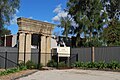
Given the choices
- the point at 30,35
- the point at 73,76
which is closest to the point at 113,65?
the point at 73,76

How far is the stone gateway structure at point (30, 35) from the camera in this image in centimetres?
3503

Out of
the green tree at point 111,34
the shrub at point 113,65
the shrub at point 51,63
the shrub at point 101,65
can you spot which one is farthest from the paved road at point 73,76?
the green tree at point 111,34

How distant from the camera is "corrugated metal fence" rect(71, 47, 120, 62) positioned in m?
33.6

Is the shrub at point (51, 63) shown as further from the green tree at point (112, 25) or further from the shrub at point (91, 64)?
the green tree at point (112, 25)

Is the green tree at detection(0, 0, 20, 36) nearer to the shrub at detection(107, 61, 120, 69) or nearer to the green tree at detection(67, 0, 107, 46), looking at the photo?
the shrub at detection(107, 61, 120, 69)

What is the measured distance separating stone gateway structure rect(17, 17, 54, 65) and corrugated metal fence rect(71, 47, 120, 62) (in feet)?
12.8

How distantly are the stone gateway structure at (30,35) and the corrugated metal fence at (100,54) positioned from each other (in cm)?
391

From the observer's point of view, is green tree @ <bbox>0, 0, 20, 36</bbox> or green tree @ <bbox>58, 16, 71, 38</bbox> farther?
green tree @ <bbox>58, 16, 71, 38</bbox>

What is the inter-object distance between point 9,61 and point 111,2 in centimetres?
2739

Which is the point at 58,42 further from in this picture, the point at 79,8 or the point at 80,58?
the point at 80,58

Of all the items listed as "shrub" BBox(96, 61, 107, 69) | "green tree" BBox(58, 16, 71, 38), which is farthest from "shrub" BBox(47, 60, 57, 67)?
"green tree" BBox(58, 16, 71, 38)

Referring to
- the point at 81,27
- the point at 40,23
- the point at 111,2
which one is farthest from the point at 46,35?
the point at 111,2

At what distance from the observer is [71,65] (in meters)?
36.5

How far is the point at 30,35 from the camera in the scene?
120 ft
